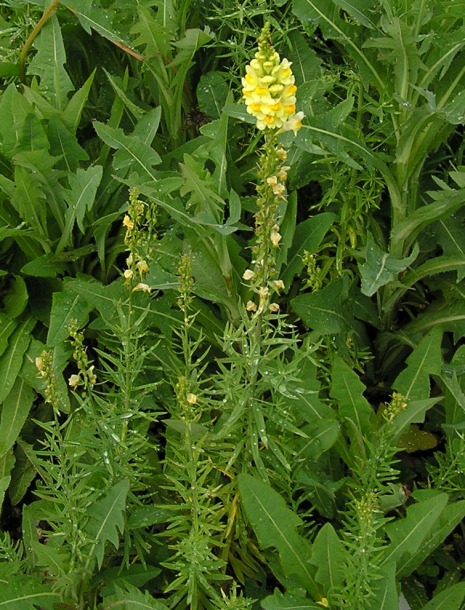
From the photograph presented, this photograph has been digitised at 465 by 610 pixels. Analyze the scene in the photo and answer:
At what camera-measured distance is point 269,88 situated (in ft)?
5.42

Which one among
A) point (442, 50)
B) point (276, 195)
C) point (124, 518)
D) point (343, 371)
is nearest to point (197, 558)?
point (124, 518)

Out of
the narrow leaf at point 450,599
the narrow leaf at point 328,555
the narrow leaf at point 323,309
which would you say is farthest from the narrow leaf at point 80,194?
the narrow leaf at point 450,599

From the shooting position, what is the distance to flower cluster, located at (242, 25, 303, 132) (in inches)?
64.8

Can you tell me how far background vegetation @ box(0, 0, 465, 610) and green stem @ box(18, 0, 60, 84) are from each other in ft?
0.06

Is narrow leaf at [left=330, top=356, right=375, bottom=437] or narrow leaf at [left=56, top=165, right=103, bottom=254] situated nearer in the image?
narrow leaf at [left=330, top=356, right=375, bottom=437]

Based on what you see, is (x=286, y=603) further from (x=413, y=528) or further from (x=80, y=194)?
(x=80, y=194)

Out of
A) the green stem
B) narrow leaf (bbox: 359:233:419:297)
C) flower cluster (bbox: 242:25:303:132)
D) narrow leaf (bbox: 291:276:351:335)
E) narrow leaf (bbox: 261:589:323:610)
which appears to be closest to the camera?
flower cluster (bbox: 242:25:303:132)

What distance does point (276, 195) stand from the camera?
1.82 meters

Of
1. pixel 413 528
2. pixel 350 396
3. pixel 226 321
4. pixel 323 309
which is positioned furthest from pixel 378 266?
pixel 413 528

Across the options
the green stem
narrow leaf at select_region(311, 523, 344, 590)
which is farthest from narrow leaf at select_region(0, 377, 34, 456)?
the green stem

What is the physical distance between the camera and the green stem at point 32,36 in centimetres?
295

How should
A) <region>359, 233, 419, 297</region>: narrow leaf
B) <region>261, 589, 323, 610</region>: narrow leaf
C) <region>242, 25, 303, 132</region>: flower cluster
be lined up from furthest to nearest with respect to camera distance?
<region>359, 233, 419, 297</region>: narrow leaf
<region>261, 589, 323, 610</region>: narrow leaf
<region>242, 25, 303, 132</region>: flower cluster

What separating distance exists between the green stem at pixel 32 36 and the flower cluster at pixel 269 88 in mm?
1586

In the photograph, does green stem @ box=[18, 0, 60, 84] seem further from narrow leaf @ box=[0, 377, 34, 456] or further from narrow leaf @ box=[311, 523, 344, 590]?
narrow leaf @ box=[311, 523, 344, 590]
